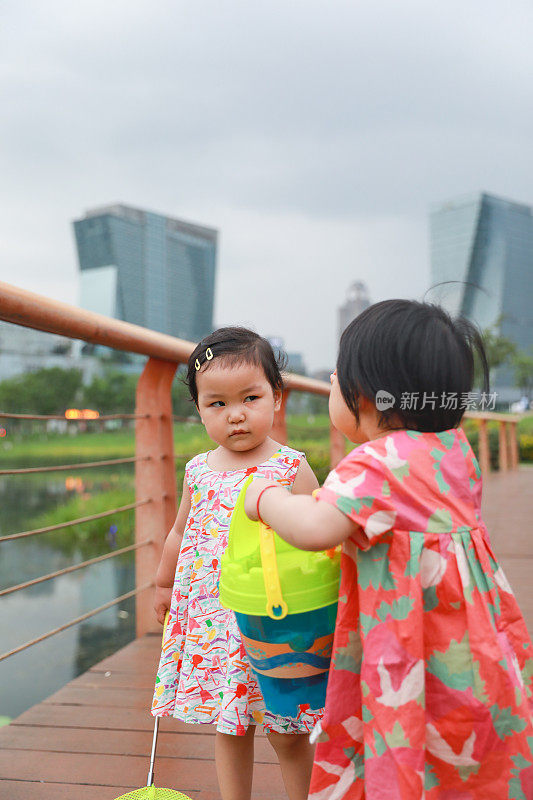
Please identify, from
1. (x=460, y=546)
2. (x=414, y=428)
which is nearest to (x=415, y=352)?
(x=414, y=428)

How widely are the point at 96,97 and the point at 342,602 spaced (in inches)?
1958

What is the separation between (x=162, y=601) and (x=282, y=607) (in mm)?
511

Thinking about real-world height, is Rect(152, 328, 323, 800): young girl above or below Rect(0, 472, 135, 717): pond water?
above

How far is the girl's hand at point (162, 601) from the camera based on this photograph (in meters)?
1.37

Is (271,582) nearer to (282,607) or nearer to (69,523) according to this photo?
(282,607)

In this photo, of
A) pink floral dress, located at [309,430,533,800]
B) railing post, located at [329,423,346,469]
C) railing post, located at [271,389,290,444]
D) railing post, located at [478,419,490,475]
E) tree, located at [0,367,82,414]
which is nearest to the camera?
pink floral dress, located at [309,430,533,800]

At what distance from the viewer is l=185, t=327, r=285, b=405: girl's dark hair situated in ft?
4.42

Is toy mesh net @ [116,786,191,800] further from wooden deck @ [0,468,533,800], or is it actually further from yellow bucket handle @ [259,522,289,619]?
yellow bucket handle @ [259,522,289,619]

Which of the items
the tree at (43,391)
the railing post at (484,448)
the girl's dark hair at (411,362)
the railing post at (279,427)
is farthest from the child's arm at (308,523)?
the tree at (43,391)

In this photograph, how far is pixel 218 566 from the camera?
1.30 meters

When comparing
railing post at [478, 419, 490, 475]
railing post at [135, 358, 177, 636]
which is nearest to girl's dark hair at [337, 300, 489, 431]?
railing post at [135, 358, 177, 636]

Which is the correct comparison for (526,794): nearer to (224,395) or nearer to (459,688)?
(459,688)

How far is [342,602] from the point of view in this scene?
958 millimetres

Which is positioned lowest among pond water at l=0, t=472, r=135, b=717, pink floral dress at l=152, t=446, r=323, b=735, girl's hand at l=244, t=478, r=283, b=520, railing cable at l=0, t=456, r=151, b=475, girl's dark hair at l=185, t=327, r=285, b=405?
pond water at l=0, t=472, r=135, b=717
